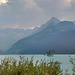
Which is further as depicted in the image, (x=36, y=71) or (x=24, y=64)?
(x=24, y=64)

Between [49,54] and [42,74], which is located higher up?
[49,54]

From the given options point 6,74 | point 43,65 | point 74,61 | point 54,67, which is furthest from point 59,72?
point 74,61

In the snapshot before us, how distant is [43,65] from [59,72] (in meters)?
0.77

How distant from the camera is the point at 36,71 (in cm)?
680

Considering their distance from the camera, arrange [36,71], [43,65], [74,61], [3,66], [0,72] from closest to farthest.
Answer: [36,71], [43,65], [0,72], [3,66], [74,61]

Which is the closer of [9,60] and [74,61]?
[9,60]

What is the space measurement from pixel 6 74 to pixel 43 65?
1.33 meters

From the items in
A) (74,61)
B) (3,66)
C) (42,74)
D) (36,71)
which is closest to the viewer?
(42,74)

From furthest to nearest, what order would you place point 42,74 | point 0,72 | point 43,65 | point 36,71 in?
point 0,72
point 43,65
point 36,71
point 42,74

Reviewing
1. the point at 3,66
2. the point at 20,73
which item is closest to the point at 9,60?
the point at 3,66

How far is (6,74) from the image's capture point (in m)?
7.22

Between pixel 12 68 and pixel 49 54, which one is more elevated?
pixel 49 54

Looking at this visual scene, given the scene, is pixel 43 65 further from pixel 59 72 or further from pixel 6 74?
pixel 6 74

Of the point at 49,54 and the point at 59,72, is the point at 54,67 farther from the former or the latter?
the point at 49,54
